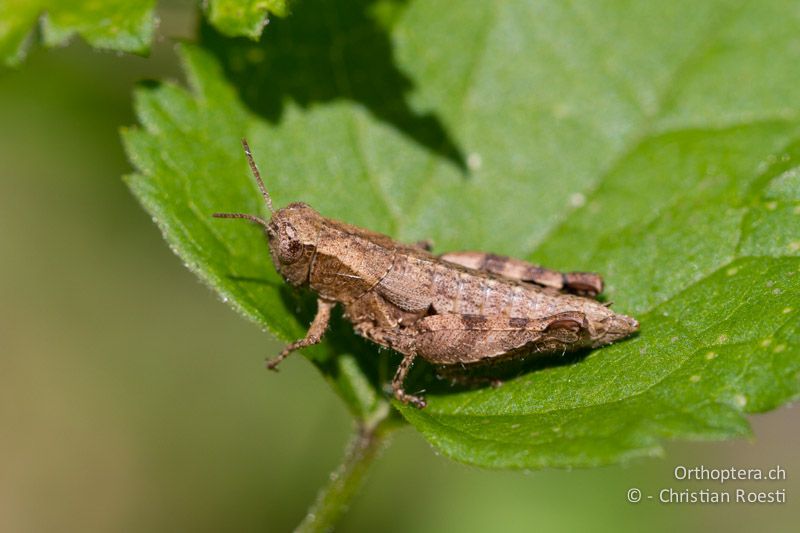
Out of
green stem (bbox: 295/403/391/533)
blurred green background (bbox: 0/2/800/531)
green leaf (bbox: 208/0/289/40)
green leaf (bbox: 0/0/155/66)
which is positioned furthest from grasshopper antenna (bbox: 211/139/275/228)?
blurred green background (bbox: 0/2/800/531)

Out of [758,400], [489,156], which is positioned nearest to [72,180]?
[489,156]

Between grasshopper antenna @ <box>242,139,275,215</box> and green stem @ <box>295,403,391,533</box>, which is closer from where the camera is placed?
green stem @ <box>295,403,391,533</box>

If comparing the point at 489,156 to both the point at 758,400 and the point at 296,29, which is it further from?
the point at 758,400

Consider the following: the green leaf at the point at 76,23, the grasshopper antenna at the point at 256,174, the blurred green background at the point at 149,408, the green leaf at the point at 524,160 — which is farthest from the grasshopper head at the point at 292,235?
the blurred green background at the point at 149,408

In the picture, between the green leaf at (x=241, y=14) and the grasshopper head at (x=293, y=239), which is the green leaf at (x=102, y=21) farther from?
the grasshopper head at (x=293, y=239)

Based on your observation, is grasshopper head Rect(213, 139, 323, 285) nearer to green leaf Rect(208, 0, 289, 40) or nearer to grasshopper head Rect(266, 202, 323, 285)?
grasshopper head Rect(266, 202, 323, 285)

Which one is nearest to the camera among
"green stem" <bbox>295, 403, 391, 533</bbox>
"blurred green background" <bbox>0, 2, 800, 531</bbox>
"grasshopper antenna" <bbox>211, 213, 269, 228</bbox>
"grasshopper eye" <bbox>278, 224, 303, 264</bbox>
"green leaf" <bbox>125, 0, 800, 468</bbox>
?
"green leaf" <bbox>125, 0, 800, 468</bbox>

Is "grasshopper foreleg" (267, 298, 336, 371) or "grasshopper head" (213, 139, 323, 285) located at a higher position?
"grasshopper head" (213, 139, 323, 285)
